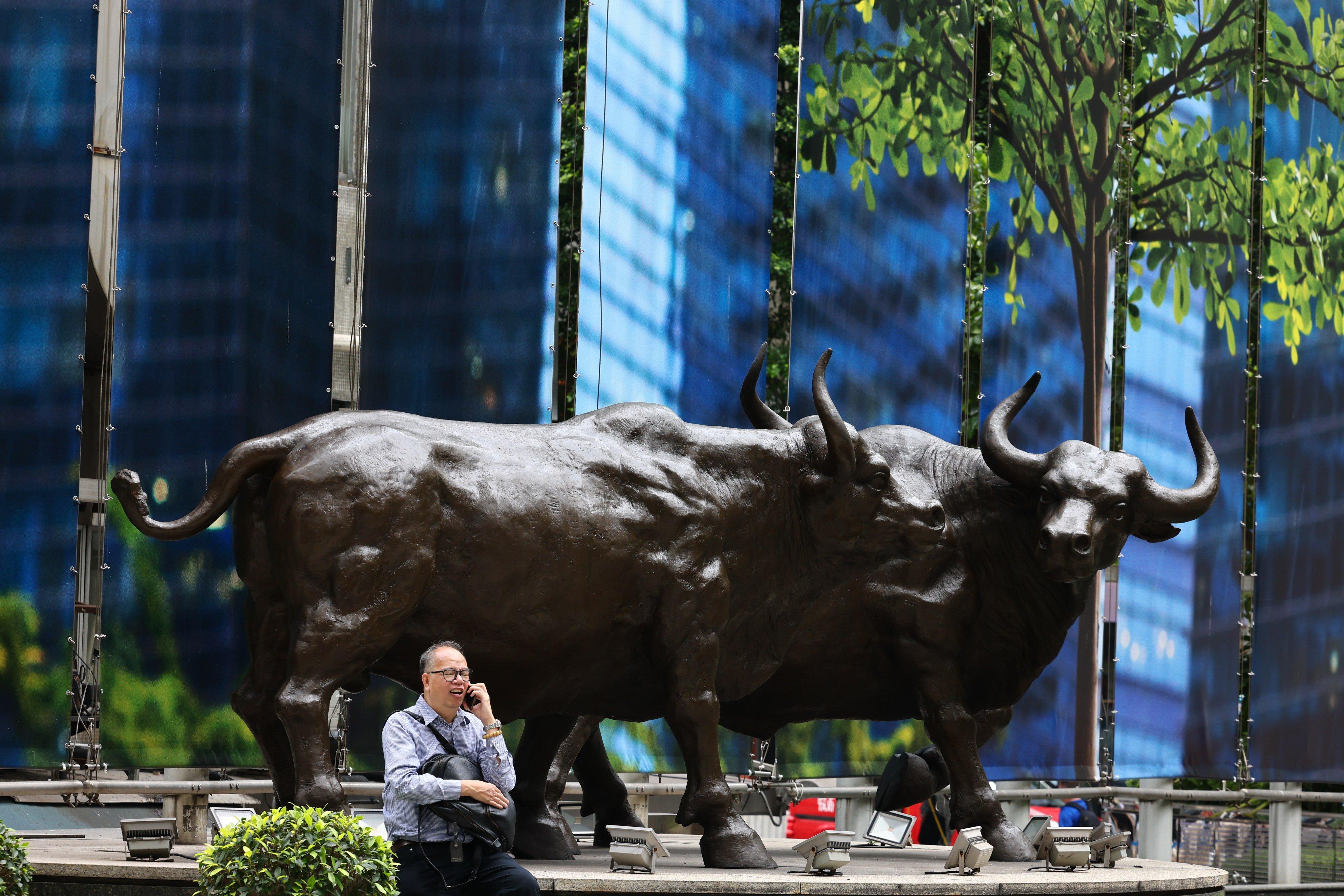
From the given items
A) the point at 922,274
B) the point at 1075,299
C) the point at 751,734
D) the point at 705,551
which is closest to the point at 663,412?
the point at 705,551

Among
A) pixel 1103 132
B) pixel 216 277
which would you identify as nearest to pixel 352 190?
pixel 216 277

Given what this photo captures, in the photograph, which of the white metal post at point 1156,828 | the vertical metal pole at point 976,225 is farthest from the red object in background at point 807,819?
the vertical metal pole at point 976,225

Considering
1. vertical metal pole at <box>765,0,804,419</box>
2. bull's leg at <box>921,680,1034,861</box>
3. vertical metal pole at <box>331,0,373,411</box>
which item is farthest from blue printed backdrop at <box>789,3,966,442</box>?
bull's leg at <box>921,680,1034,861</box>

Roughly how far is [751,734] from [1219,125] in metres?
8.26

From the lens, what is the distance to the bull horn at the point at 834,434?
7.59 m

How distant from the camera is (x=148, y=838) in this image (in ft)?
22.1

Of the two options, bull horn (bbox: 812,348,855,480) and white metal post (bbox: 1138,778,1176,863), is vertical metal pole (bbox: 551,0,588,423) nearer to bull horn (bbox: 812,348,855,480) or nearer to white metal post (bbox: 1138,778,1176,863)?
bull horn (bbox: 812,348,855,480)

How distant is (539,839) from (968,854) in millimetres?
1889

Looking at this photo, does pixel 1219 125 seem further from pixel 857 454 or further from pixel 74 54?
pixel 74 54

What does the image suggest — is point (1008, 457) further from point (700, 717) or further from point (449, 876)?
point (449, 876)

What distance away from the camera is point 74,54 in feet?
33.3

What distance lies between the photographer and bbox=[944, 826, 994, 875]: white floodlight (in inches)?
284

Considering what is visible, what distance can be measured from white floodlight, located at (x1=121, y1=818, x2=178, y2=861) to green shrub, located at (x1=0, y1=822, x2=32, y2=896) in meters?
0.60

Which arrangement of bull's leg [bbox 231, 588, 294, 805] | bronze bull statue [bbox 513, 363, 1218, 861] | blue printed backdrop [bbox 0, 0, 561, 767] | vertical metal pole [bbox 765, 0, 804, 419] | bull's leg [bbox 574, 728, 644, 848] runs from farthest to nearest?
vertical metal pole [bbox 765, 0, 804, 419] < blue printed backdrop [bbox 0, 0, 561, 767] < bull's leg [bbox 574, 728, 644, 848] < bronze bull statue [bbox 513, 363, 1218, 861] < bull's leg [bbox 231, 588, 294, 805]
